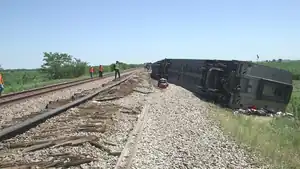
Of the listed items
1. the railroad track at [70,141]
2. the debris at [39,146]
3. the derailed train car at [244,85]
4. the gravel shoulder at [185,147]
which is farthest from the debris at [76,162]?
the derailed train car at [244,85]

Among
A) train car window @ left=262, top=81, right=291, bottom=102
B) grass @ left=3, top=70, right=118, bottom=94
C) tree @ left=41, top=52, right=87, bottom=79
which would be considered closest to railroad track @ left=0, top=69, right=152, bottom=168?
train car window @ left=262, top=81, right=291, bottom=102

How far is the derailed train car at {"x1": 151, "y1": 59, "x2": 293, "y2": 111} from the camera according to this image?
1686 centimetres

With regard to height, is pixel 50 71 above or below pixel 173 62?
below

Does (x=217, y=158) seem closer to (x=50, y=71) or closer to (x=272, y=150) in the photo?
(x=272, y=150)

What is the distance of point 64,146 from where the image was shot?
6473 millimetres

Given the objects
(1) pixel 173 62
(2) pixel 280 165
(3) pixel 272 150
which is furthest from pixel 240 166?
(1) pixel 173 62

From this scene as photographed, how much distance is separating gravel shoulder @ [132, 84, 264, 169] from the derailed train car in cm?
655

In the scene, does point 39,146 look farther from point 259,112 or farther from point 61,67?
point 61,67

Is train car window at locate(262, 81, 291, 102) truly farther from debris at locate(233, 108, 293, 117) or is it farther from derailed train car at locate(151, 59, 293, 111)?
debris at locate(233, 108, 293, 117)

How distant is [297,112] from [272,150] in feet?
44.9

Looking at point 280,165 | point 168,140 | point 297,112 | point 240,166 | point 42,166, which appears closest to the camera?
point 42,166

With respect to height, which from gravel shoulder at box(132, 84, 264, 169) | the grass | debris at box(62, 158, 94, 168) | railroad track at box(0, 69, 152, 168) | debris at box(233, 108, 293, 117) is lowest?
the grass

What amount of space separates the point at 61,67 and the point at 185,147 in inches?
2028

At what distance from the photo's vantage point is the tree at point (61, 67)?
55.1m
